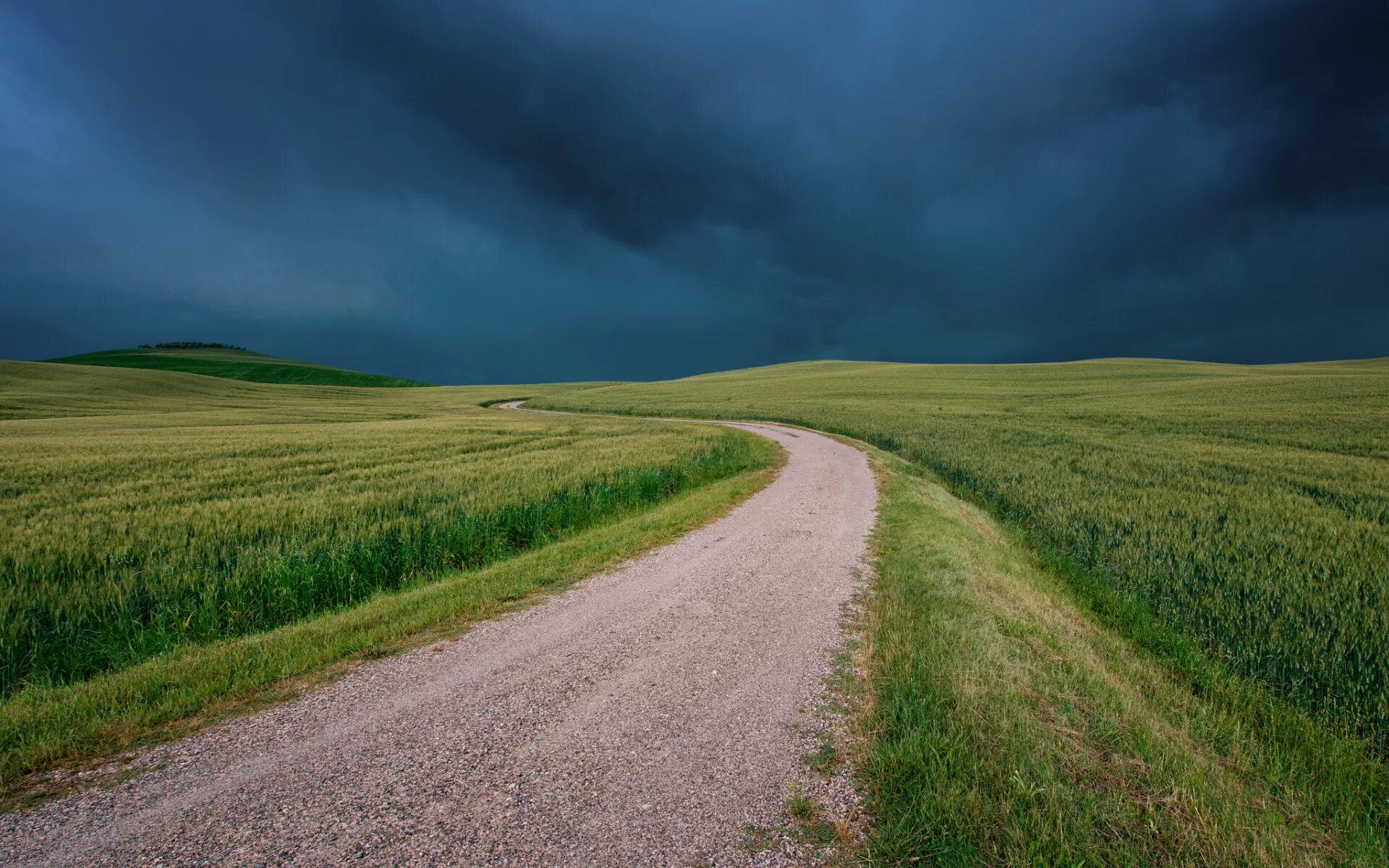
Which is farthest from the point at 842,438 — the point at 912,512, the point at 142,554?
the point at 142,554

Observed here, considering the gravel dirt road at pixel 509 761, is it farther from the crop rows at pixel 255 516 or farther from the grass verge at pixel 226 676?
the crop rows at pixel 255 516

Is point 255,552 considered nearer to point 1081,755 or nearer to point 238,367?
point 1081,755

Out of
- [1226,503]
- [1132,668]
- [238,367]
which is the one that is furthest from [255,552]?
[238,367]

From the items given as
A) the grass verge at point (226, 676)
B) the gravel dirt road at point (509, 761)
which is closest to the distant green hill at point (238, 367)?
the grass verge at point (226, 676)

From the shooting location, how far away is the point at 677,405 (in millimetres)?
59594

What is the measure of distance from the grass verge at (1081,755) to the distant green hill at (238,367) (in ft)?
445

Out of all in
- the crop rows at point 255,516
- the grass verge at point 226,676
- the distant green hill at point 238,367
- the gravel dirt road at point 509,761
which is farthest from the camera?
the distant green hill at point 238,367

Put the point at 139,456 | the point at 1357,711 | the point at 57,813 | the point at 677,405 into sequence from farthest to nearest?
the point at 677,405 → the point at 139,456 → the point at 1357,711 → the point at 57,813

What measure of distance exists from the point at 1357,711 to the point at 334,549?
1300 cm

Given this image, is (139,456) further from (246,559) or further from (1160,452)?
(1160,452)

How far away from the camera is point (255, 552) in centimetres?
884

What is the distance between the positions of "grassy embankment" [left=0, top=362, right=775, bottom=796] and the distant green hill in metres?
118

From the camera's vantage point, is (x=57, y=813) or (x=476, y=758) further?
(x=476, y=758)

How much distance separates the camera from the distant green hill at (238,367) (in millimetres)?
123188
